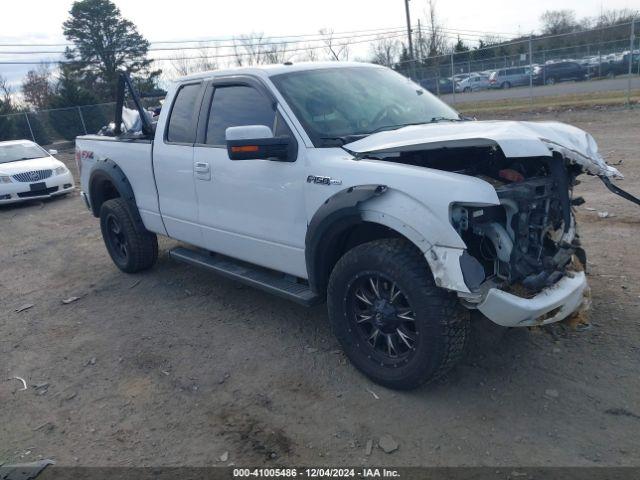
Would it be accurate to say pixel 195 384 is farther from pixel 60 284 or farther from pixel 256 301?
pixel 60 284

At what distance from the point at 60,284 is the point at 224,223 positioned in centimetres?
305

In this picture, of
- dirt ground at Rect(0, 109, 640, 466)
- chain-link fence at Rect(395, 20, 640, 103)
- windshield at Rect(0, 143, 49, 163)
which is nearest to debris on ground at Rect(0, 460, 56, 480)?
dirt ground at Rect(0, 109, 640, 466)

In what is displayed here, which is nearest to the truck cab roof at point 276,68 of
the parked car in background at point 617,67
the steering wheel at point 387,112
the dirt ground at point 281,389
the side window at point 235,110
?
the side window at point 235,110

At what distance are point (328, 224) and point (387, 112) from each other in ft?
4.17

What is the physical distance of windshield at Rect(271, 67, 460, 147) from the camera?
416cm

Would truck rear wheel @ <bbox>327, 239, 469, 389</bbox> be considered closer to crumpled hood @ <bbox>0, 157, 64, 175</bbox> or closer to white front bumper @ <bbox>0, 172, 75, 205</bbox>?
white front bumper @ <bbox>0, 172, 75, 205</bbox>

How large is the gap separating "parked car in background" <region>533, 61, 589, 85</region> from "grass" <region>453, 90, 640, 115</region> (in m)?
2.78

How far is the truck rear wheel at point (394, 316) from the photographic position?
329 cm

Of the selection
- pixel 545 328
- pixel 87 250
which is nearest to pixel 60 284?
pixel 87 250

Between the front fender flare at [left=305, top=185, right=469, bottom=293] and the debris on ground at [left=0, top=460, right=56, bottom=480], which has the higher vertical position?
the front fender flare at [left=305, top=185, right=469, bottom=293]

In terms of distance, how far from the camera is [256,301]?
544cm

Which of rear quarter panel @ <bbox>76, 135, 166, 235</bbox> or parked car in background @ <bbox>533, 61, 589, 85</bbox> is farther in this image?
parked car in background @ <bbox>533, 61, 589, 85</bbox>

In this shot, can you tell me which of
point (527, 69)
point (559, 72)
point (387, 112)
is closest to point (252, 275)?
point (387, 112)

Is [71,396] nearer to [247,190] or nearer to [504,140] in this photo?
[247,190]
